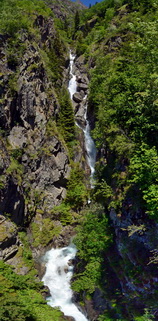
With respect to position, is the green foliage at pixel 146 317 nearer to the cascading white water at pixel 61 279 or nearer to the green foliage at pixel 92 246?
the green foliage at pixel 92 246

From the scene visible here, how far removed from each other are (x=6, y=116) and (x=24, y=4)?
22213 mm

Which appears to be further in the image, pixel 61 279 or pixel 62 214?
pixel 62 214

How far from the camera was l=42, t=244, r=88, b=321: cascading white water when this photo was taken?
1518cm

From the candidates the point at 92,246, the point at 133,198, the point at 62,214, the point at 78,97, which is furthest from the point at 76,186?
the point at 78,97

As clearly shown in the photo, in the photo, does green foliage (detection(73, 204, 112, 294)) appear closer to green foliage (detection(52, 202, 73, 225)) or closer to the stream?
the stream

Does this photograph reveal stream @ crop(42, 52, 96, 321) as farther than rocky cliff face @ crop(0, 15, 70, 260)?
No

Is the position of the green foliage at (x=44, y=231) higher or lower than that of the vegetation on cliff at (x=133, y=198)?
lower

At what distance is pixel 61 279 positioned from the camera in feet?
60.3

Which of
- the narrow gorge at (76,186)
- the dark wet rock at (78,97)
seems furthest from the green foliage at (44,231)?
the dark wet rock at (78,97)

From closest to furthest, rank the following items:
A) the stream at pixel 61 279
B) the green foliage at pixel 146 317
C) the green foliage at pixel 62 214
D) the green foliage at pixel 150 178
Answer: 1. the green foliage at pixel 146 317
2. the green foliage at pixel 150 178
3. the stream at pixel 61 279
4. the green foliage at pixel 62 214

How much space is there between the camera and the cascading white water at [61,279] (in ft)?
49.8

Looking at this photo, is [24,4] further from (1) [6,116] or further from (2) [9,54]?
(1) [6,116]

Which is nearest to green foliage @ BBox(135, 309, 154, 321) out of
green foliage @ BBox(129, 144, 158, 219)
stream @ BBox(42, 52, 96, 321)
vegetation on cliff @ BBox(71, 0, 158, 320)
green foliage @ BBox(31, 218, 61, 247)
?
vegetation on cliff @ BBox(71, 0, 158, 320)

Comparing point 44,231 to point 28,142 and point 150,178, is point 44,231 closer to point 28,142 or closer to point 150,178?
point 28,142
